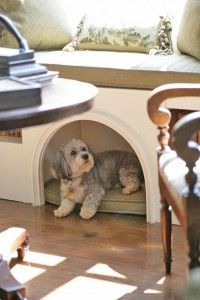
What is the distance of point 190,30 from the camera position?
2639mm

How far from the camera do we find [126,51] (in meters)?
3.02

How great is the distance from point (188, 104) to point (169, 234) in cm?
62

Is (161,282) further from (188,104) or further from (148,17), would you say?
(148,17)

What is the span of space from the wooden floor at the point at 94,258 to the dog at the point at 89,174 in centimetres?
7

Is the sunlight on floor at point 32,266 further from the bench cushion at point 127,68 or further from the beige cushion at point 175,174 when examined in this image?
the bench cushion at point 127,68

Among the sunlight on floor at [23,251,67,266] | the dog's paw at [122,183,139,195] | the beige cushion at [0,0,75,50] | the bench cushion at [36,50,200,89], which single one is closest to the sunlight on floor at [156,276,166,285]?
the sunlight on floor at [23,251,67,266]

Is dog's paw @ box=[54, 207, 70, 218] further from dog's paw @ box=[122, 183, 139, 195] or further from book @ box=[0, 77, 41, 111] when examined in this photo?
A: book @ box=[0, 77, 41, 111]

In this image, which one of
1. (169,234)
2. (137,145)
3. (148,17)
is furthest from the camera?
(148,17)

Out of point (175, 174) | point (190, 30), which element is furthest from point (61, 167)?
point (175, 174)

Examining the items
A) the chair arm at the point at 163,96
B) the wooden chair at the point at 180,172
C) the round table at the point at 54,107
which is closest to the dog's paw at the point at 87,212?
the wooden chair at the point at 180,172

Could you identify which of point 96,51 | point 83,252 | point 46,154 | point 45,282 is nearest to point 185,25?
point 96,51

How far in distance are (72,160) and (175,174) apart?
936 millimetres

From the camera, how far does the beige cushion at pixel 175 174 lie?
5.40 ft

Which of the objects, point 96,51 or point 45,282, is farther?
point 96,51
